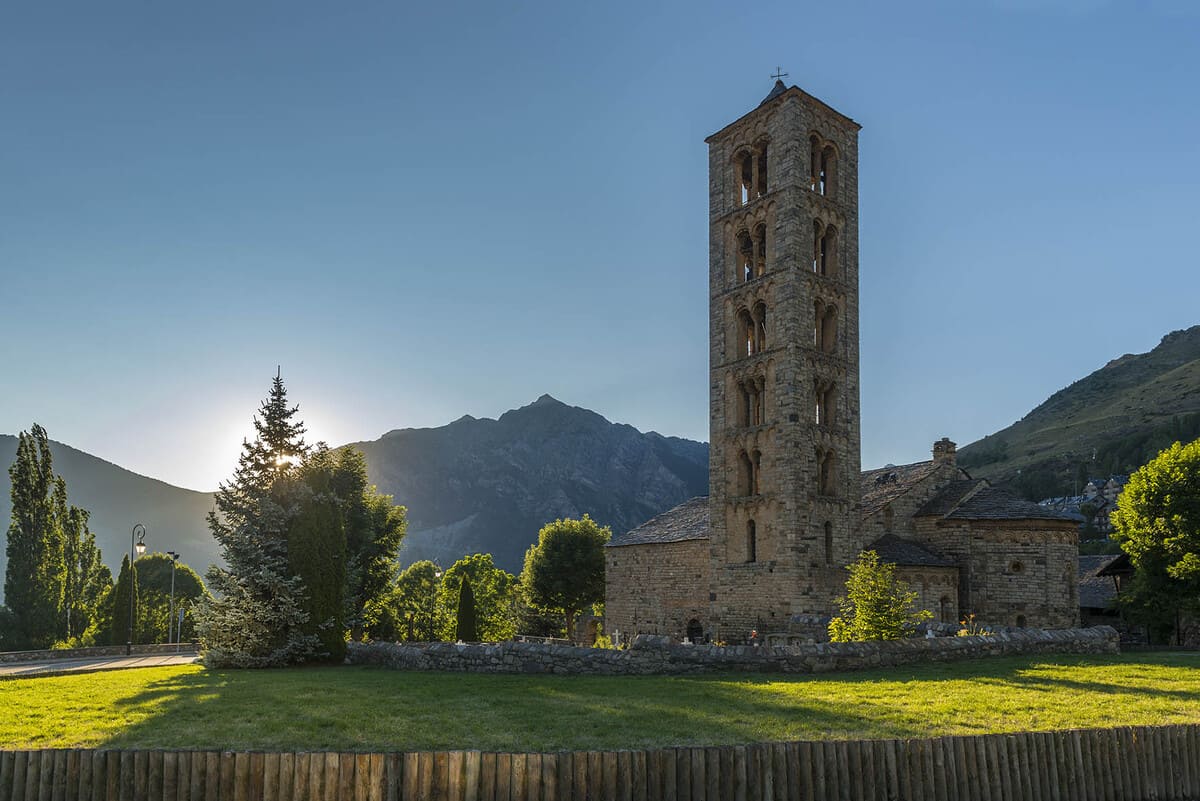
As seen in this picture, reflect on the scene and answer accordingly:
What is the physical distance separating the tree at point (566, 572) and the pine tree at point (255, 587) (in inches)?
1339

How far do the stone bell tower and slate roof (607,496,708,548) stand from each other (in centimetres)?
420

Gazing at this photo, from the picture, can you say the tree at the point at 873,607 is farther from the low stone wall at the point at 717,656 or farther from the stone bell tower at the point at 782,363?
the stone bell tower at the point at 782,363

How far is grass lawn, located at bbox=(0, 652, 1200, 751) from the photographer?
472 inches

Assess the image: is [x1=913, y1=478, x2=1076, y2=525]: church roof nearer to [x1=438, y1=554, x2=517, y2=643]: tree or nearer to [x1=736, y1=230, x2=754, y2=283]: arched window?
[x1=736, y1=230, x2=754, y2=283]: arched window

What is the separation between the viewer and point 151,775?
895 cm

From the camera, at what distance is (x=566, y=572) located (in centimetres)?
5950

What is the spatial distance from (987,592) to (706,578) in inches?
507

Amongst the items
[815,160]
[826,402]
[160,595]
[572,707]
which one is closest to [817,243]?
[815,160]

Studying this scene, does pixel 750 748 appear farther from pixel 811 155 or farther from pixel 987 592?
pixel 811 155

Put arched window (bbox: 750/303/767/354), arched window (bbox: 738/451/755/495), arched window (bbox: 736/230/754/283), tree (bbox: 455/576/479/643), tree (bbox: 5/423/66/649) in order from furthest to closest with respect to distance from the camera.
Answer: tree (bbox: 5/423/66/649) → arched window (bbox: 736/230/754/283) → tree (bbox: 455/576/479/643) → arched window (bbox: 750/303/767/354) → arched window (bbox: 738/451/755/495)

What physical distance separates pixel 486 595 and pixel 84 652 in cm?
4028

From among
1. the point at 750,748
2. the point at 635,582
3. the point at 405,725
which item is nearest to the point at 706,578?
the point at 635,582

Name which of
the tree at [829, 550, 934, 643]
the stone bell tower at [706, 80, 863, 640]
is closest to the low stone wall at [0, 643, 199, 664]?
the stone bell tower at [706, 80, 863, 640]

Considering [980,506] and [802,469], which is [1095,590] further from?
[802,469]
